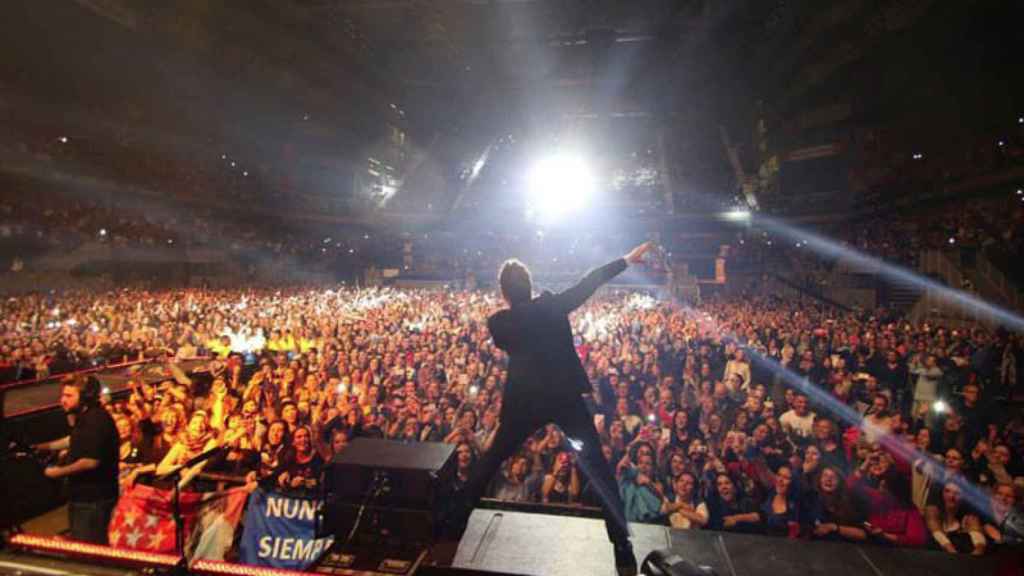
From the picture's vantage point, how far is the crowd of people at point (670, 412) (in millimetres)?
3764

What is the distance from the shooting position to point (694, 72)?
92.9 ft

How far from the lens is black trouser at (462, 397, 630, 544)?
2.17 metres

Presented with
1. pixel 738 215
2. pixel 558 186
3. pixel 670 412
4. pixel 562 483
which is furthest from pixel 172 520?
pixel 558 186

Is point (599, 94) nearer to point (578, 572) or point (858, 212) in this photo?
point (858, 212)

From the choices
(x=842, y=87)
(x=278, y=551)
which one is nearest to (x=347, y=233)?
(x=842, y=87)

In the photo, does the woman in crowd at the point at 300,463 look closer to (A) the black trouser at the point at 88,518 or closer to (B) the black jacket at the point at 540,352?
(A) the black trouser at the point at 88,518

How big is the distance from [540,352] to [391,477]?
95 centimetres

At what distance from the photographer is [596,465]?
7.14 feet

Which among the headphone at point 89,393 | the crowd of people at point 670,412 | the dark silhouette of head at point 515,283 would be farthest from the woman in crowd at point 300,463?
the dark silhouette of head at point 515,283

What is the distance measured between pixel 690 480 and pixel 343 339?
25.6ft

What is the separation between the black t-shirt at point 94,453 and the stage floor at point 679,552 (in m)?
2.35

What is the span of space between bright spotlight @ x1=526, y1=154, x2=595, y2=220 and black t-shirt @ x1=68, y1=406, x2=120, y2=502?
A: 33.8 metres

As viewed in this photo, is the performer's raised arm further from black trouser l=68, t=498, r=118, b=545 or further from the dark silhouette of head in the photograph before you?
black trouser l=68, t=498, r=118, b=545

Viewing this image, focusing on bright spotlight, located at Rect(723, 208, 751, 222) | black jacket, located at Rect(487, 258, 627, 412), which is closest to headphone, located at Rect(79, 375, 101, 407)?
black jacket, located at Rect(487, 258, 627, 412)
